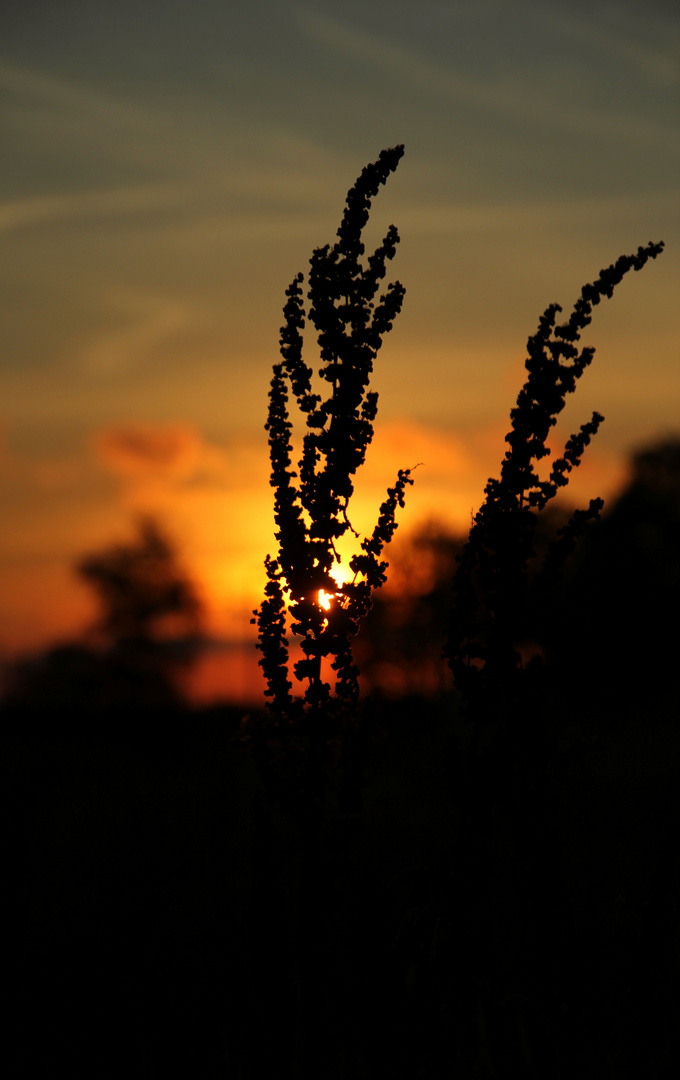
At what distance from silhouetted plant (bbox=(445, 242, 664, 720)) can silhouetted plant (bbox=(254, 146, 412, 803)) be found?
0.70 metres

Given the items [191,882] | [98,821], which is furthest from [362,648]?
[191,882]

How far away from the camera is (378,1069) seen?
4.45 m

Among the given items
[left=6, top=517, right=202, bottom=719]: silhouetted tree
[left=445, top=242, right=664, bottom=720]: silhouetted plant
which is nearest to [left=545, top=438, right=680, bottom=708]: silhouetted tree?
[left=6, top=517, right=202, bottom=719]: silhouetted tree

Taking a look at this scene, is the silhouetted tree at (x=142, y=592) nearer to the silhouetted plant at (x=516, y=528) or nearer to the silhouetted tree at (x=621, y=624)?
the silhouetted tree at (x=621, y=624)

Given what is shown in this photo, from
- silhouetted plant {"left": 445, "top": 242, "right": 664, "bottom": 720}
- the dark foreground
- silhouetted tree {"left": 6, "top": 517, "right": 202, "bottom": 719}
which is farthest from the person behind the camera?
silhouetted tree {"left": 6, "top": 517, "right": 202, "bottom": 719}

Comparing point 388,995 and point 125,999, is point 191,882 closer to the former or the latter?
point 125,999

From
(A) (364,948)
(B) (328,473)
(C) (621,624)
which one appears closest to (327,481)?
(B) (328,473)

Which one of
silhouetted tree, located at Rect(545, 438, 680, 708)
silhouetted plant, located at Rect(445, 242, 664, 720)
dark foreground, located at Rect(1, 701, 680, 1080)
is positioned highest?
silhouetted tree, located at Rect(545, 438, 680, 708)

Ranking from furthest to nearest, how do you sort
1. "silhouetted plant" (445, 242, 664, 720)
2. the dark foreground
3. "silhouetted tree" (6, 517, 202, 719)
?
"silhouetted tree" (6, 517, 202, 719)
"silhouetted plant" (445, 242, 664, 720)
the dark foreground

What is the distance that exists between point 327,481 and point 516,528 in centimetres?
118

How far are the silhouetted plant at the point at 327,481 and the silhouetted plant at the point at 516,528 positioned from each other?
695 mm

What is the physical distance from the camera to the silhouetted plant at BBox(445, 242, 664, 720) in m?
4.99

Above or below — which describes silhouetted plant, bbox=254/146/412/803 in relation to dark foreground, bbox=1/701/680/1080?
above

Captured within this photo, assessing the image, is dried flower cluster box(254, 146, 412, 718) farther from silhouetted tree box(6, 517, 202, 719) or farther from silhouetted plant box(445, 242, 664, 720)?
silhouetted tree box(6, 517, 202, 719)
